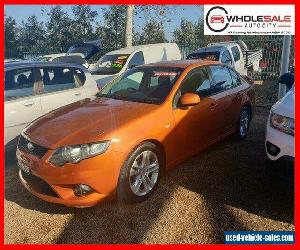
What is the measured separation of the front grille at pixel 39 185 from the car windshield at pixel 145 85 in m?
1.57

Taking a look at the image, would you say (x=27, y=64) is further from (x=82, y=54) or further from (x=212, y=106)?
(x=82, y=54)

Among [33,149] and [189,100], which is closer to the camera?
[33,149]

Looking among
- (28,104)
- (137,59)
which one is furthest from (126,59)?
(28,104)

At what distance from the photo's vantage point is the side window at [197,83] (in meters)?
4.47

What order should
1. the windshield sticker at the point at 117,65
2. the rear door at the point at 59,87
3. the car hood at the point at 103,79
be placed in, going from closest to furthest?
1. the rear door at the point at 59,87
2. the car hood at the point at 103,79
3. the windshield sticker at the point at 117,65

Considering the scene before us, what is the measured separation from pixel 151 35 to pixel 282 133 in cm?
1966

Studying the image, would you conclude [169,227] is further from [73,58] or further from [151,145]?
[73,58]

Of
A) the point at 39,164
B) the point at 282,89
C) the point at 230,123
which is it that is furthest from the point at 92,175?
the point at 282,89

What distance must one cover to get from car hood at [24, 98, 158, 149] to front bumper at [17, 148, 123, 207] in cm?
22

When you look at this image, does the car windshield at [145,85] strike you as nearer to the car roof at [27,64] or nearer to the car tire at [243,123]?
the car roof at [27,64]

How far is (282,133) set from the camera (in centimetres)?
344

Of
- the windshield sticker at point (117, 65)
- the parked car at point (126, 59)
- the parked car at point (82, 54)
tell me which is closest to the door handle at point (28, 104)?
the parked car at point (126, 59)

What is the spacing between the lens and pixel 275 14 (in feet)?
33.1

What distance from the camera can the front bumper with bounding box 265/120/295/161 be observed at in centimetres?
331
